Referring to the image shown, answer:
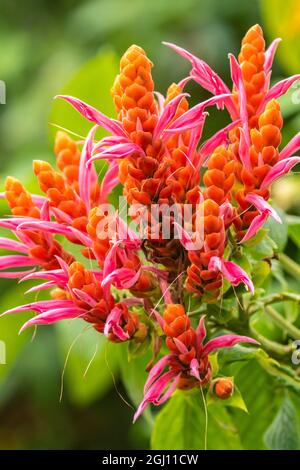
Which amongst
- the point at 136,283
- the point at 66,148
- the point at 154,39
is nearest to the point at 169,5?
the point at 154,39

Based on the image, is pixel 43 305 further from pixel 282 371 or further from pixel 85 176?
pixel 282 371

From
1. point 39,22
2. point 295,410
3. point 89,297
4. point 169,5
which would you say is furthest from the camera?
point 39,22

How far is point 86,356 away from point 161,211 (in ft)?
1.45

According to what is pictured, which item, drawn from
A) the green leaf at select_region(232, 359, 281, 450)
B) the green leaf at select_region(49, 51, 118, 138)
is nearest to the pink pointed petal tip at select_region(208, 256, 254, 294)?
the green leaf at select_region(232, 359, 281, 450)

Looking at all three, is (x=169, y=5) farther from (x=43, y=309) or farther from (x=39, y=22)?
(x=43, y=309)

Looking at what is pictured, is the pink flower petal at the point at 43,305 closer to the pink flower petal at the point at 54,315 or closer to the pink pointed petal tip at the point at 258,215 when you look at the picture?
the pink flower petal at the point at 54,315

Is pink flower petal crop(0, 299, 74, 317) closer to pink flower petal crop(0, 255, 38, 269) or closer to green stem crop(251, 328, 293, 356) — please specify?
pink flower petal crop(0, 255, 38, 269)

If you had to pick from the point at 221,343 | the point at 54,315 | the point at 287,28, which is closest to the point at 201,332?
the point at 221,343

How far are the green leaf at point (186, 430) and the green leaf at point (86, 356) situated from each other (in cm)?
9

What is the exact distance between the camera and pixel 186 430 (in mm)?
976

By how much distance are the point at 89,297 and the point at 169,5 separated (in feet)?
4.83

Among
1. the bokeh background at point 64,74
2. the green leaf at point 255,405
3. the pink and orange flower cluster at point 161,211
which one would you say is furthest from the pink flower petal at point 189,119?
the bokeh background at point 64,74

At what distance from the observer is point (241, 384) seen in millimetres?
970

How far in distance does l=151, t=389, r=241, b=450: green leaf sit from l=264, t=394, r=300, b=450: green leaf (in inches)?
1.4
